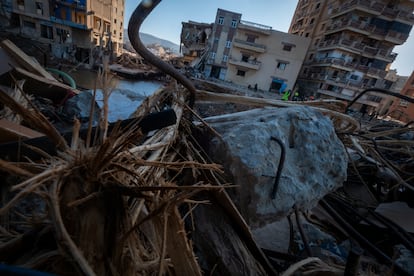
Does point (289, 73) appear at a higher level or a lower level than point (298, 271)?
higher

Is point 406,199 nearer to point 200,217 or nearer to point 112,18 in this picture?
point 200,217

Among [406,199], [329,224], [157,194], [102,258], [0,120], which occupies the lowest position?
[329,224]

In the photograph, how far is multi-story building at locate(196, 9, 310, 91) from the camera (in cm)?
2408

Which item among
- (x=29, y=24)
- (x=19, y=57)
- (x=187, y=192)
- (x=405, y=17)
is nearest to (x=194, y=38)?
(x=29, y=24)

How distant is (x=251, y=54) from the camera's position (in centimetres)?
2497

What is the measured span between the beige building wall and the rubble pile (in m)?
24.5

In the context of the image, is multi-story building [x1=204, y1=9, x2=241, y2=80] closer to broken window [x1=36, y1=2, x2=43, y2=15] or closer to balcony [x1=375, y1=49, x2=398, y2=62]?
balcony [x1=375, y1=49, x2=398, y2=62]

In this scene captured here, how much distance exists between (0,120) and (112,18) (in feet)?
118

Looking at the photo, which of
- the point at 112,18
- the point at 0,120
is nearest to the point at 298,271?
the point at 0,120

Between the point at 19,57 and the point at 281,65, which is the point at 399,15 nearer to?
the point at 281,65

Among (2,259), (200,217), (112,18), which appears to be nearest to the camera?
(2,259)

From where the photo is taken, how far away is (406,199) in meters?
2.91

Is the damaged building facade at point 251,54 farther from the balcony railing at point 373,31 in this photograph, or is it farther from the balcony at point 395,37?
the balcony at point 395,37

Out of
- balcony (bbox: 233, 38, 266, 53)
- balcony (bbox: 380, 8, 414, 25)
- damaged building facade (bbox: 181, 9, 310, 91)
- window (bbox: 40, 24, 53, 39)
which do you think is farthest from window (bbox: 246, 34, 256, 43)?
window (bbox: 40, 24, 53, 39)
